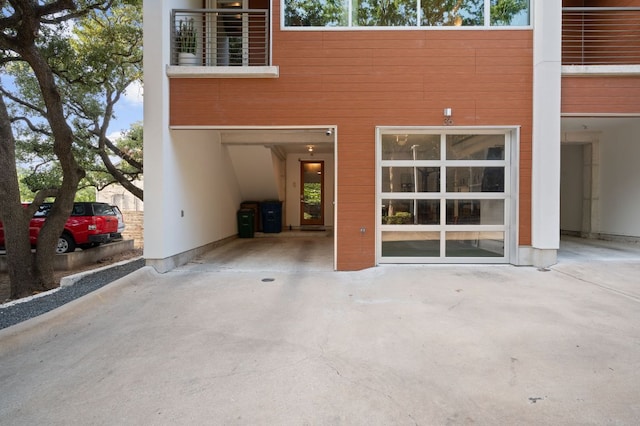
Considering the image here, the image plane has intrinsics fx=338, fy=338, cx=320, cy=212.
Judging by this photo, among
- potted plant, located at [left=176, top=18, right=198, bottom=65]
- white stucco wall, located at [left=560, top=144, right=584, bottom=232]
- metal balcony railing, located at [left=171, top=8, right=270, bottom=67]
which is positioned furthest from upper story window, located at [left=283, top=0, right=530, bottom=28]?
white stucco wall, located at [left=560, top=144, right=584, bottom=232]

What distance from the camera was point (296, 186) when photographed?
1334 cm

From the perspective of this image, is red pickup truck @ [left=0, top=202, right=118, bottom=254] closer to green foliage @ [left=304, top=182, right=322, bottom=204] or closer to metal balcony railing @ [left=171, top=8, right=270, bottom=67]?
metal balcony railing @ [left=171, top=8, right=270, bottom=67]

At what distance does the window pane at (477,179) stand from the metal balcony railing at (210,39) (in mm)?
4228

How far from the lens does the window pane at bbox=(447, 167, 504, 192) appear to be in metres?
6.51

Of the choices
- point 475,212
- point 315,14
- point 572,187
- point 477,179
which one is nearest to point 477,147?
point 477,179

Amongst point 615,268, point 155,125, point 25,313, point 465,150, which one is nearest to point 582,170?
point 615,268

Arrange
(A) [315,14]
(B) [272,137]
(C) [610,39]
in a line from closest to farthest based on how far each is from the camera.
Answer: (A) [315,14] → (C) [610,39] → (B) [272,137]

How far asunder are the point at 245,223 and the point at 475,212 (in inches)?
281

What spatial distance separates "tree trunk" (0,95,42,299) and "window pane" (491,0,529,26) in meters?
9.33

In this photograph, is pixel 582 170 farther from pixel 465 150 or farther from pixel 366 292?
pixel 366 292

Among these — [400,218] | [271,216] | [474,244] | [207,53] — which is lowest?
[474,244]

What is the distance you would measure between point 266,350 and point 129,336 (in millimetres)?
1557

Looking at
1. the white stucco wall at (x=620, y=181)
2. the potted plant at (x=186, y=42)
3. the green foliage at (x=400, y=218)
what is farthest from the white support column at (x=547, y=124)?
the potted plant at (x=186, y=42)

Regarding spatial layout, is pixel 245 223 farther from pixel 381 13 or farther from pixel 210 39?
pixel 381 13
